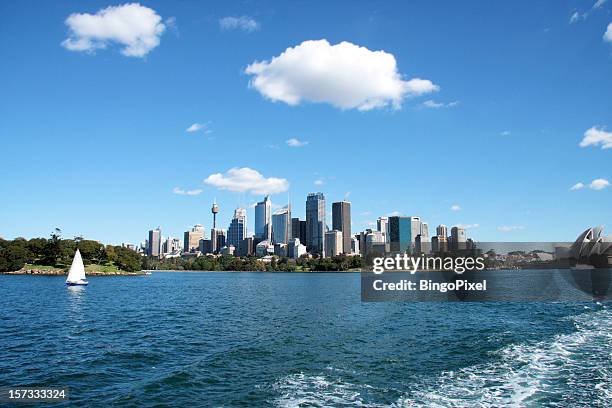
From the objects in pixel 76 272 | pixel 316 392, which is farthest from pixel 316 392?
pixel 76 272

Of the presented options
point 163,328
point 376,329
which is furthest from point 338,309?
point 163,328

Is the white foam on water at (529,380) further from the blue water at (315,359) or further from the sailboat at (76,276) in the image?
the sailboat at (76,276)

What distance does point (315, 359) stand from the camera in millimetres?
30938

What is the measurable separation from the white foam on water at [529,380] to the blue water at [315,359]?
77mm

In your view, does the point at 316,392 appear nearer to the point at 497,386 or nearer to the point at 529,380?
the point at 497,386

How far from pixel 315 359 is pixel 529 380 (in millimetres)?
13103

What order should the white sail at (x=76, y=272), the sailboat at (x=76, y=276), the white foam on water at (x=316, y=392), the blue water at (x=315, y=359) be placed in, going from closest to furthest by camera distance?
the white foam on water at (x=316, y=392) → the blue water at (x=315, y=359) → the sailboat at (x=76, y=276) → the white sail at (x=76, y=272)

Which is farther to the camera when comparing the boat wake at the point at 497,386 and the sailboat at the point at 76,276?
the sailboat at the point at 76,276

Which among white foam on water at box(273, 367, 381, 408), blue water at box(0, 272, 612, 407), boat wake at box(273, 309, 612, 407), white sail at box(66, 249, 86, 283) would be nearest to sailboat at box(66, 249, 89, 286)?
white sail at box(66, 249, 86, 283)

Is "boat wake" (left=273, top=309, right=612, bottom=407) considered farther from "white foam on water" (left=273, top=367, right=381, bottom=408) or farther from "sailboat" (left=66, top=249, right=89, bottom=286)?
"sailboat" (left=66, top=249, right=89, bottom=286)

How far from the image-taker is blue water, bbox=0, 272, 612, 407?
23.0m

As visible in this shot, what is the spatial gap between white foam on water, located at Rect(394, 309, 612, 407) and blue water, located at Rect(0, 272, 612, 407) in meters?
0.08

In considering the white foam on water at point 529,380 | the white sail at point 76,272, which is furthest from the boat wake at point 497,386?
the white sail at point 76,272

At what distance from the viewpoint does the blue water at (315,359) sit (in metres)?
23.0
